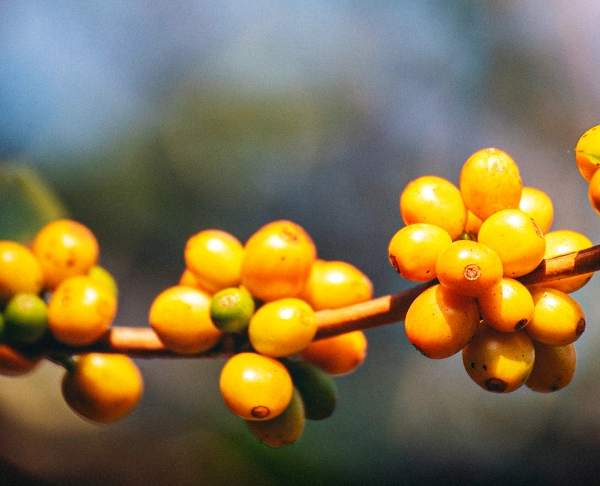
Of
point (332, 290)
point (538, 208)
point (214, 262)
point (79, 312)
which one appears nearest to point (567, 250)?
point (538, 208)

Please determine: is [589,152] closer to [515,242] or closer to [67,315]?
[515,242]

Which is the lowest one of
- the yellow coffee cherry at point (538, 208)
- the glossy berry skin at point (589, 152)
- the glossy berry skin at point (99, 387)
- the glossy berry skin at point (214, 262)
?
the glossy berry skin at point (99, 387)

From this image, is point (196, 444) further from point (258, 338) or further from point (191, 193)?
point (258, 338)

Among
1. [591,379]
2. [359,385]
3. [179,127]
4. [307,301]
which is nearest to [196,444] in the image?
[359,385]

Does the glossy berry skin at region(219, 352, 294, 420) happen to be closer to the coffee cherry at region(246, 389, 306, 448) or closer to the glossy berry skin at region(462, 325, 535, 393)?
the coffee cherry at region(246, 389, 306, 448)

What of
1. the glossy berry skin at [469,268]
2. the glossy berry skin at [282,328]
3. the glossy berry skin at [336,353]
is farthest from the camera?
the glossy berry skin at [336,353]

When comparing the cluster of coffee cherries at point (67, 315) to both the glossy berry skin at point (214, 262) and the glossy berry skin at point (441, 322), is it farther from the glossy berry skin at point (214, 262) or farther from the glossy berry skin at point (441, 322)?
the glossy berry skin at point (441, 322)

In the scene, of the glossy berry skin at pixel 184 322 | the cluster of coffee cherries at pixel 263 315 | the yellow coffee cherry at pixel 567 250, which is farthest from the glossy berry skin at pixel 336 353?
the yellow coffee cherry at pixel 567 250
